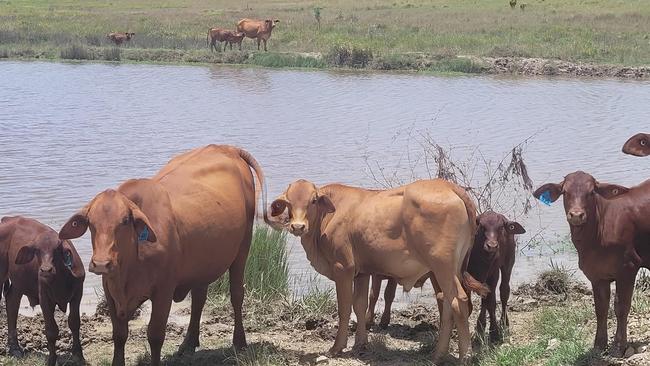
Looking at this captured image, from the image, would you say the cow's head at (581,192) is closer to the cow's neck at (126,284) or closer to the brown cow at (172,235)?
the brown cow at (172,235)

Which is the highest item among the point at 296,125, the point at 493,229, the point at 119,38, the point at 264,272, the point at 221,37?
the point at 493,229

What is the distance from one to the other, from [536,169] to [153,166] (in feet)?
19.3

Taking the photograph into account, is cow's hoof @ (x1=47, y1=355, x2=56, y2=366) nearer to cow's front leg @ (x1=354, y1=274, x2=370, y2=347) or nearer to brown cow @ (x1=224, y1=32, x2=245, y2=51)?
cow's front leg @ (x1=354, y1=274, x2=370, y2=347)

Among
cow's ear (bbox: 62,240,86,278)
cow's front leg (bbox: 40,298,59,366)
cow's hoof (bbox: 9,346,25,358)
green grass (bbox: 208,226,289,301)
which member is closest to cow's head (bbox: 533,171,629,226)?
green grass (bbox: 208,226,289,301)

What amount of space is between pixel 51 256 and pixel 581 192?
3.55 meters

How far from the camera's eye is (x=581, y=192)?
6.51 m

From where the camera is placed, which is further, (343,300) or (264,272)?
(264,272)

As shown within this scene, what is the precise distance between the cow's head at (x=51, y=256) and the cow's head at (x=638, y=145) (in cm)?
391

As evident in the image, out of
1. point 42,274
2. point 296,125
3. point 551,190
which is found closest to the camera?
point 551,190

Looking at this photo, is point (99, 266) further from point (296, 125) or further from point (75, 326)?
point (296, 125)

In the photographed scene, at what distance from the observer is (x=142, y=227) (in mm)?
6168

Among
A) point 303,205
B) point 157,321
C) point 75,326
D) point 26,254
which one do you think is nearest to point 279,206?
point 303,205

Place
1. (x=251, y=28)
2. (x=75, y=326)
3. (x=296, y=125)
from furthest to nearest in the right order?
(x=251, y=28) < (x=296, y=125) < (x=75, y=326)

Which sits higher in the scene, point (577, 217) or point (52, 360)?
point (577, 217)
